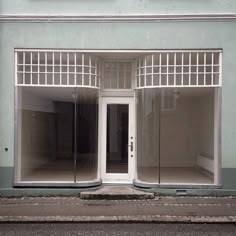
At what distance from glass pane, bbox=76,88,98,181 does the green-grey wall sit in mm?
1314

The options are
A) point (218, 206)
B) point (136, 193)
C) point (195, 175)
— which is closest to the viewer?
point (218, 206)

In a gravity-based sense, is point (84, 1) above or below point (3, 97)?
above

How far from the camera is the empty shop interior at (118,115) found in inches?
355

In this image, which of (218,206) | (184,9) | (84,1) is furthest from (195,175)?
(84,1)

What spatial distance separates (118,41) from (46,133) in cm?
313

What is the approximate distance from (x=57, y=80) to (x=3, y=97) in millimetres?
1387

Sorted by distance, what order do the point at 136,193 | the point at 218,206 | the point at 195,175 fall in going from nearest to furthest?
the point at 218,206, the point at 136,193, the point at 195,175

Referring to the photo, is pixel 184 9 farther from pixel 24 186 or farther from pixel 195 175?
pixel 24 186

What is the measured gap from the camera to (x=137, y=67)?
9.45m

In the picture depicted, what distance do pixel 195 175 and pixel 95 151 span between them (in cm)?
269

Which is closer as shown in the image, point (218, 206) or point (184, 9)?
point (218, 206)

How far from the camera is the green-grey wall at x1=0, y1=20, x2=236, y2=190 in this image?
8781 millimetres

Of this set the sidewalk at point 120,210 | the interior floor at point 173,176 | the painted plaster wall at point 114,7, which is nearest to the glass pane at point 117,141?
the interior floor at point 173,176

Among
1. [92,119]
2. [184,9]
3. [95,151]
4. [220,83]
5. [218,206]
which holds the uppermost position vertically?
[184,9]
